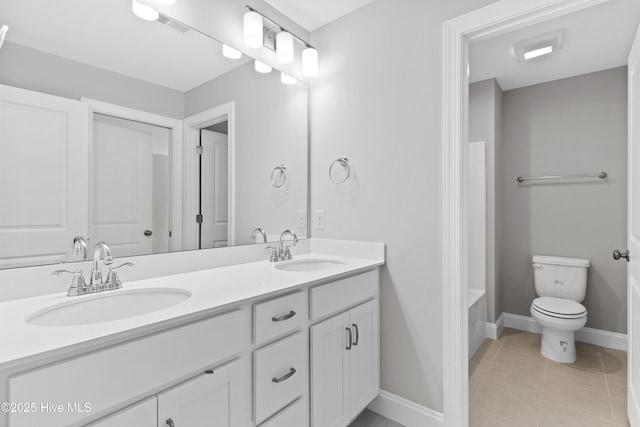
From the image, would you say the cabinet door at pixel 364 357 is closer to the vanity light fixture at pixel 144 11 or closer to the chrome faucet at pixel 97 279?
the chrome faucet at pixel 97 279

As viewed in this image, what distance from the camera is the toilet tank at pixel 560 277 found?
274 centimetres

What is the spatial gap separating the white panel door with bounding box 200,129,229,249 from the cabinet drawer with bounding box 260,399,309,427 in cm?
84

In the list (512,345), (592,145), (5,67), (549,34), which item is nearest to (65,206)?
(5,67)

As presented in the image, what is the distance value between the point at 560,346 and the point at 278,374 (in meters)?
2.39

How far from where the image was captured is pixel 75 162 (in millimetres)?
1218

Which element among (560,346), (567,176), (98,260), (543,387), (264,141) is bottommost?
(543,387)

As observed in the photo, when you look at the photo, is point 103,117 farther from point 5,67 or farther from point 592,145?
point 592,145

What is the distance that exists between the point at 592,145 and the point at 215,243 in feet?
10.3

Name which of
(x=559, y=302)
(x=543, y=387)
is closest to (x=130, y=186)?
(x=543, y=387)

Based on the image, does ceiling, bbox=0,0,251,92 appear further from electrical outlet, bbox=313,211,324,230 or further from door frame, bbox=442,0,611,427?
door frame, bbox=442,0,611,427

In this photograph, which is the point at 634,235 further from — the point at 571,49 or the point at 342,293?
the point at 571,49

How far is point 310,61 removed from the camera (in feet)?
6.77

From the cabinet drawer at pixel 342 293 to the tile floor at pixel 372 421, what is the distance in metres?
0.68

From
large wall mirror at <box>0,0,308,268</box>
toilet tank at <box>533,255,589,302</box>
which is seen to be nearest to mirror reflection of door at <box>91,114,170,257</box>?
large wall mirror at <box>0,0,308,268</box>
